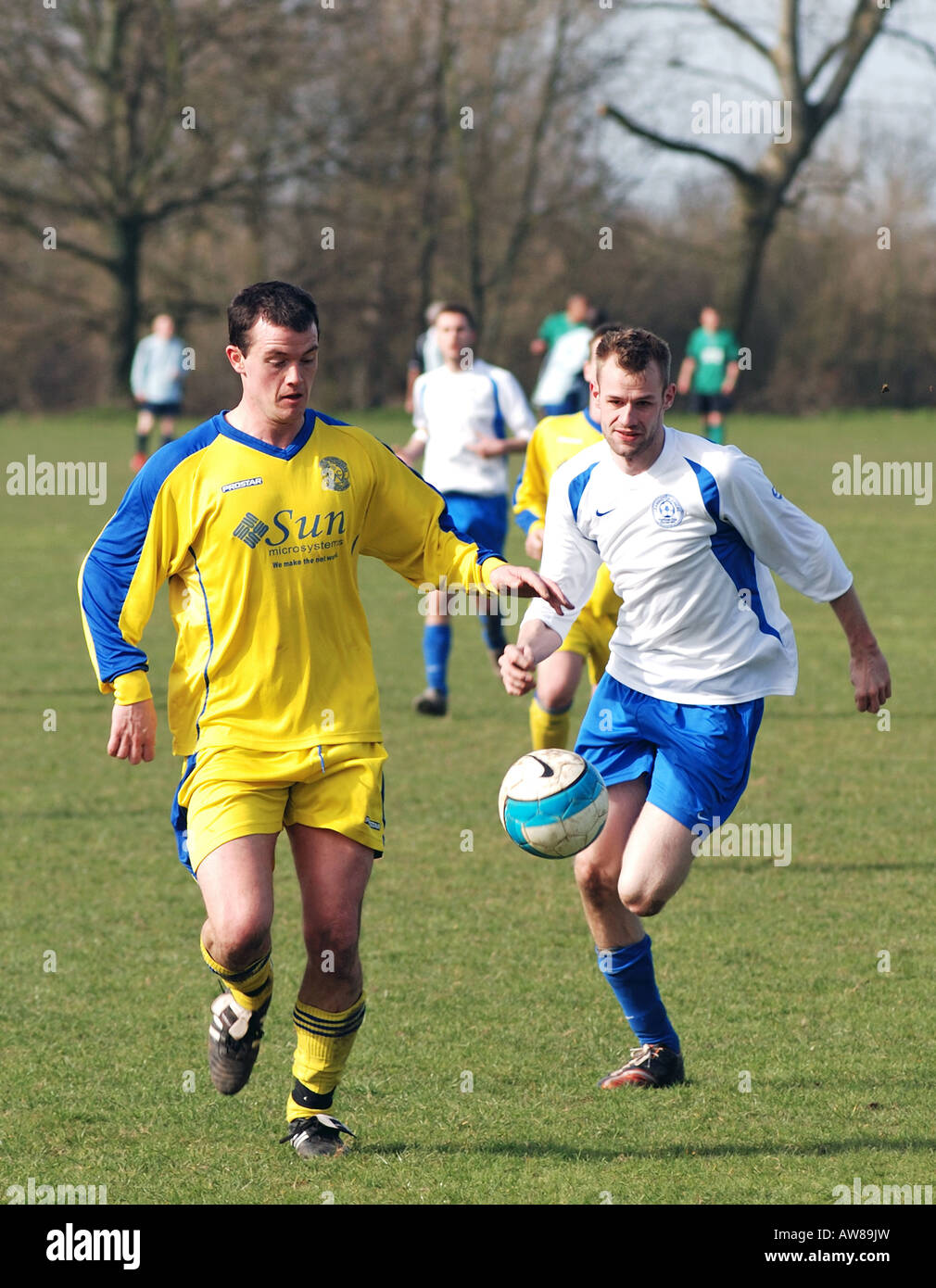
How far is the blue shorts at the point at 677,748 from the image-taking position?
439 cm

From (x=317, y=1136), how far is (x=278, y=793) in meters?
0.87

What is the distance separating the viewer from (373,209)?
1572 inches

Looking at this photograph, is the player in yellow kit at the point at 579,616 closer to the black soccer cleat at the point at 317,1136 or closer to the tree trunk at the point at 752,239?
the black soccer cleat at the point at 317,1136

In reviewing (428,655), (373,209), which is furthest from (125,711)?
(373,209)

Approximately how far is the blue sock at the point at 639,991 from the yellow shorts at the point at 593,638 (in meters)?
2.29

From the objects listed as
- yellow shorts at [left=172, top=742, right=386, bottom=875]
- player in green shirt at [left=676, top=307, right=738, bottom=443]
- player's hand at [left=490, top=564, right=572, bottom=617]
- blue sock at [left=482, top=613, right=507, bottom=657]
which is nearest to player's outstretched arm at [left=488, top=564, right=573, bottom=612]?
Answer: player's hand at [left=490, top=564, right=572, bottom=617]

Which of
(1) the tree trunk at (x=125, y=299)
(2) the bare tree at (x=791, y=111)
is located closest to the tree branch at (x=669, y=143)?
(2) the bare tree at (x=791, y=111)

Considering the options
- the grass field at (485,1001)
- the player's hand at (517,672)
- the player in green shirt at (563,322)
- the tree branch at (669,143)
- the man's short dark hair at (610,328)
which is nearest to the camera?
the grass field at (485,1001)

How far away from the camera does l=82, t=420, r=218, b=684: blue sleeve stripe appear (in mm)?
3920

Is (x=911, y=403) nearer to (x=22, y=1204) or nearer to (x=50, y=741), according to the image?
(x=50, y=741)

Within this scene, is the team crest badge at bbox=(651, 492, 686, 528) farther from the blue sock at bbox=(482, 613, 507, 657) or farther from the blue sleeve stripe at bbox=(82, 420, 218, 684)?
the blue sock at bbox=(482, 613, 507, 657)

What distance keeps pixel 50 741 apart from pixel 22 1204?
222 inches

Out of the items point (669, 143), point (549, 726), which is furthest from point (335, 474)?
point (669, 143)

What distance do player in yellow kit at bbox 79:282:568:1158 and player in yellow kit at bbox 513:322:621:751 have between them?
268 cm
